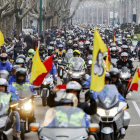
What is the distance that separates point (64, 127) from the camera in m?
7.27

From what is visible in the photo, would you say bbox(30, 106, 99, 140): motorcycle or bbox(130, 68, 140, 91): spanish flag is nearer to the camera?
bbox(30, 106, 99, 140): motorcycle

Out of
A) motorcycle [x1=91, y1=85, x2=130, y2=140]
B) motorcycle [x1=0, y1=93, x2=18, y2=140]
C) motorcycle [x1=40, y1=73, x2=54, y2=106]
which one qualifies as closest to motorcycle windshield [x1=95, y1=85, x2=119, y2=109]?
motorcycle [x1=91, y1=85, x2=130, y2=140]

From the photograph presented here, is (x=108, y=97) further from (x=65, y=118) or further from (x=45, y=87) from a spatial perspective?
(x=45, y=87)

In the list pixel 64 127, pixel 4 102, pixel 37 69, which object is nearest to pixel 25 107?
pixel 37 69

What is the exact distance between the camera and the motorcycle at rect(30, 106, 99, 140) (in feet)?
23.1

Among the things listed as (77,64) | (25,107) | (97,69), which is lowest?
(77,64)

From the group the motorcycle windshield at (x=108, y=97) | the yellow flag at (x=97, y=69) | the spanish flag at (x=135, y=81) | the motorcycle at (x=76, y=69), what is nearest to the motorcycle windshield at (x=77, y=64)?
the motorcycle at (x=76, y=69)

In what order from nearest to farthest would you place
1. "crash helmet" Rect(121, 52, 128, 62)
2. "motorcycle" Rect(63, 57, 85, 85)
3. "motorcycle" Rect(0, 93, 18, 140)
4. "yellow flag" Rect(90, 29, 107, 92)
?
1. "yellow flag" Rect(90, 29, 107, 92)
2. "motorcycle" Rect(0, 93, 18, 140)
3. "crash helmet" Rect(121, 52, 128, 62)
4. "motorcycle" Rect(63, 57, 85, 85)

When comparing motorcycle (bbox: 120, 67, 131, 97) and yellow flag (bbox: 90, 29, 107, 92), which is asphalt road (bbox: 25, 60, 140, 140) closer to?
motorcycle (bbox: 120, 67, 131, 97)

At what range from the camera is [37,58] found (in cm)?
1188

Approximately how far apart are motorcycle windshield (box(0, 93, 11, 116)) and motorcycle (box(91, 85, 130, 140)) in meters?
1.48

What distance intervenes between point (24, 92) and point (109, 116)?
2.44m

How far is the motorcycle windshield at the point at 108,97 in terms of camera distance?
29.8ft

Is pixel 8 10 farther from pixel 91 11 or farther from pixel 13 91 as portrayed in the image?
pixel 91 11
